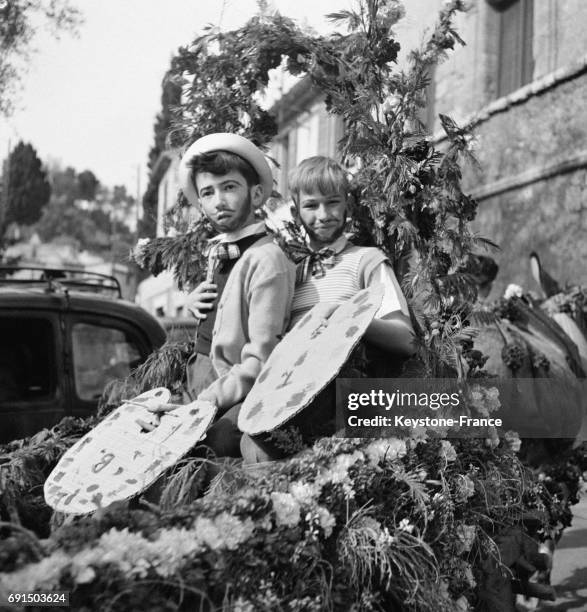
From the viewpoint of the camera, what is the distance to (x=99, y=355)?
444 centimetres

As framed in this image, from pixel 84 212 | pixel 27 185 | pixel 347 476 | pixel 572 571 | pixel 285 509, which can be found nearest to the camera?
pixel 285 509

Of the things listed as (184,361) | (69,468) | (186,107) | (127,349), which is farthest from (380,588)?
(127,349)

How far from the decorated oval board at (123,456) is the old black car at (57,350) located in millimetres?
2044

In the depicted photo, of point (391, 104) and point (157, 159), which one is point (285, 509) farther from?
point (157, 159)

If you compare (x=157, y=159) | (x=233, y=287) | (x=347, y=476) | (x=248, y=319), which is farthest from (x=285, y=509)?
(x=157, y=159)

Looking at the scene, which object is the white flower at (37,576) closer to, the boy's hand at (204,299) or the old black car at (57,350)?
the boy's hand at (204,299)

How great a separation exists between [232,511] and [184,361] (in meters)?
1.41

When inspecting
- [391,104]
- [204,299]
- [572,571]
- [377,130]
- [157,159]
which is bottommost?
[572,571]

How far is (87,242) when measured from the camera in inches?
2714

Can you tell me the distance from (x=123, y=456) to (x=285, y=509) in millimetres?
583

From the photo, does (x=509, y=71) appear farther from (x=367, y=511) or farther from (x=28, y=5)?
(x=367, y=511)

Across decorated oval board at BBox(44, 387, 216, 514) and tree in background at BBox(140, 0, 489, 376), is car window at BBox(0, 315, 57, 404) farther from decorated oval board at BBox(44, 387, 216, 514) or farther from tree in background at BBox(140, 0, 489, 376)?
decorated oval board at BBox(44, 387, 216, 514)

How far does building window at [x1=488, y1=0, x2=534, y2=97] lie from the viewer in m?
10.6

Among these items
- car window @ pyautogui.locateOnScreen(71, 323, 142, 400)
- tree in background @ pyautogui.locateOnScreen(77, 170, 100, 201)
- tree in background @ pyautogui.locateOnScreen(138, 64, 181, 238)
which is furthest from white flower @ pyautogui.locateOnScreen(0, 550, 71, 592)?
tree in background @ pyautogui.locateOnScreen(77, 170, 100, 201)
